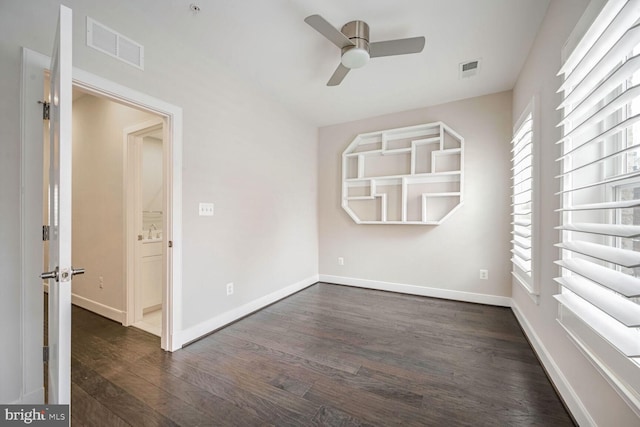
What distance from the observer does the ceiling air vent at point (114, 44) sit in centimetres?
165

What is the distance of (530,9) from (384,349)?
2761 millimetres

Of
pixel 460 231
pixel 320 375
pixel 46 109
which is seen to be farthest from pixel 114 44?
pixel 460 231

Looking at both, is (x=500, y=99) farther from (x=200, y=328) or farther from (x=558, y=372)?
(x=200, y=328)

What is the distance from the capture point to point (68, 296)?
1.05 meters

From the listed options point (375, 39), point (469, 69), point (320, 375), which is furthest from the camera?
point (469, 69)

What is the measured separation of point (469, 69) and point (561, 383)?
8.69 ft

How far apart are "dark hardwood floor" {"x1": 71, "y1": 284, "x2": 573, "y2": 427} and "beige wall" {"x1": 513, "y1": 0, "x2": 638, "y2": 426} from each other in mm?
178

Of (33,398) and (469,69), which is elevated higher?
(469,69)

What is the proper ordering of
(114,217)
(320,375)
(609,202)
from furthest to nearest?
1. (114,217)
2. (320,375)
3. (609,202)

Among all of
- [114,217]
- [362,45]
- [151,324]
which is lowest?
[151,324]

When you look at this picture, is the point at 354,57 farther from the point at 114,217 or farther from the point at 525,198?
the point at 114,217

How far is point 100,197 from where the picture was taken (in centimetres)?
295

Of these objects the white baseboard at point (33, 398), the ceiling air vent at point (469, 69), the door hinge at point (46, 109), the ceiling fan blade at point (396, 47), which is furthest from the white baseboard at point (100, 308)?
the ceiling air vent at point (469, 69)

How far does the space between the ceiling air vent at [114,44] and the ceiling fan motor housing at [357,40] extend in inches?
59.9
